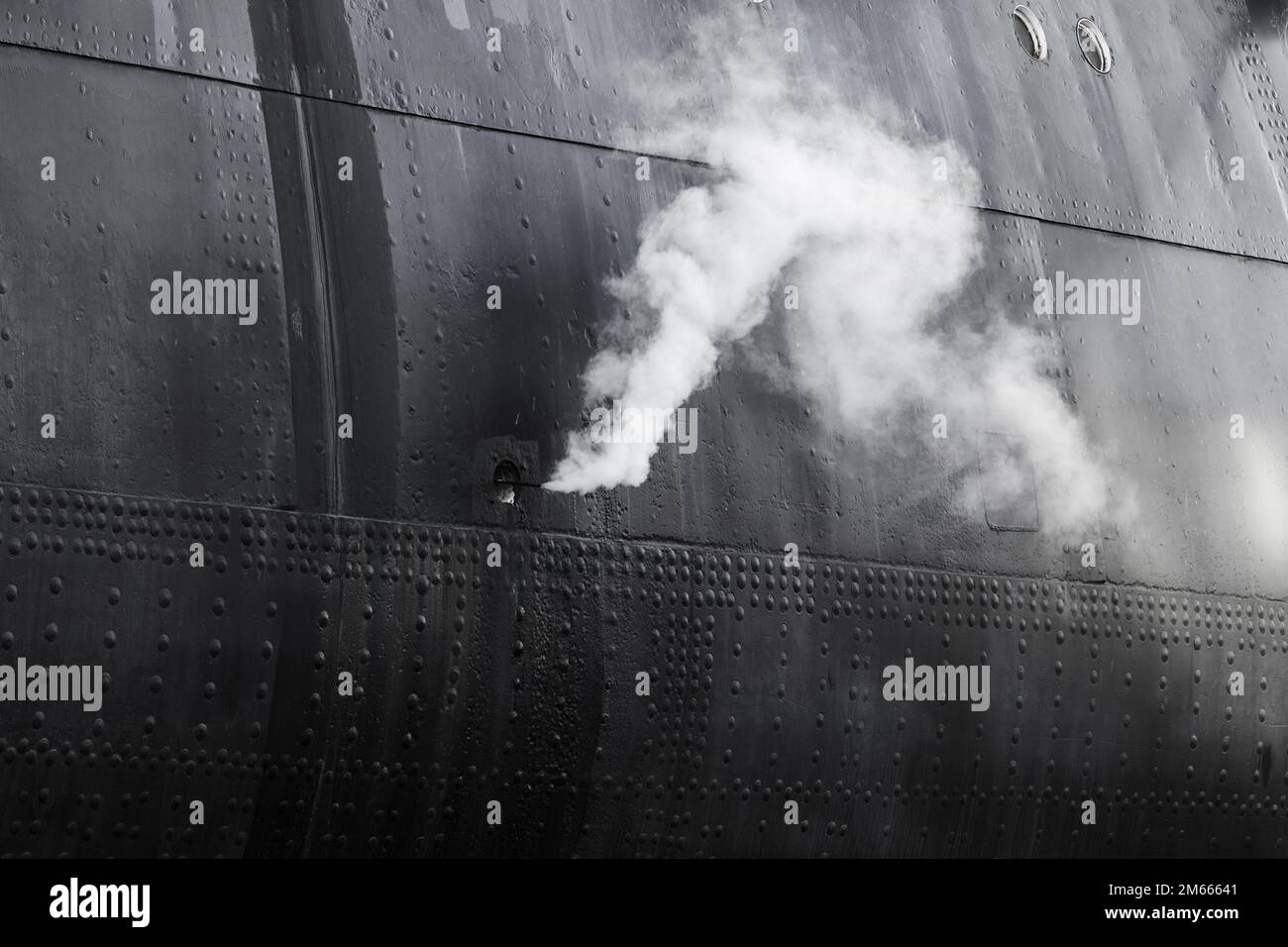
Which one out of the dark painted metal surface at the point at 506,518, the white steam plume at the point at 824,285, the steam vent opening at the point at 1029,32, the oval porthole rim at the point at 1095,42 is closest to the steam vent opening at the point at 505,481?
the dark painted metal surface at the point at 506,518

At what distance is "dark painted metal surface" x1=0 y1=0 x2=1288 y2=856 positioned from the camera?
6695 millimetres

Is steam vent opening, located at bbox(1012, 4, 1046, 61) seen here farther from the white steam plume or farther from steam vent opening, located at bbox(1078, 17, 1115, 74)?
the white steam plume

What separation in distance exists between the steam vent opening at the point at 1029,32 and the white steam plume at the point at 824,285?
1.35 m

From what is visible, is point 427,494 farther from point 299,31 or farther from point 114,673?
point 299,31

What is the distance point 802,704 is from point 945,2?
15.6 feet

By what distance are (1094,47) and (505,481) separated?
5.75 m

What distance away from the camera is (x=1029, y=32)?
10523mm

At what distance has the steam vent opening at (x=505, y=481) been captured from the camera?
7.66 metres

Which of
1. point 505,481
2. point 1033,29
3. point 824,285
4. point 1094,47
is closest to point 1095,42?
point 1094,47

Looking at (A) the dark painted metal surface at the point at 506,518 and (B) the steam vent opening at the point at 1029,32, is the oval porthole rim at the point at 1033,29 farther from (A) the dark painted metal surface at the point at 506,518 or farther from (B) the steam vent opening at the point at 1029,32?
(A) the dark painted metal surface at the point at 506,518

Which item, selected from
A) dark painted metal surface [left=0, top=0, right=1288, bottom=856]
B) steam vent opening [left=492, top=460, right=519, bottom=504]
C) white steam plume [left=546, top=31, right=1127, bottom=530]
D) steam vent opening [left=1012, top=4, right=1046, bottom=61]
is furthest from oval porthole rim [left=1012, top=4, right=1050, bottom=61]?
steam vent opening [left=492, top=460, right=519, bottom=504]

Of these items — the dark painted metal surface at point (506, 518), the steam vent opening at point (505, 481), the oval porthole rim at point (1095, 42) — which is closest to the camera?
the dark painted metal surface at point (506, 518)

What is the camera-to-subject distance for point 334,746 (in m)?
7.09

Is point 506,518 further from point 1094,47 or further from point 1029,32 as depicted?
point 1094,47
